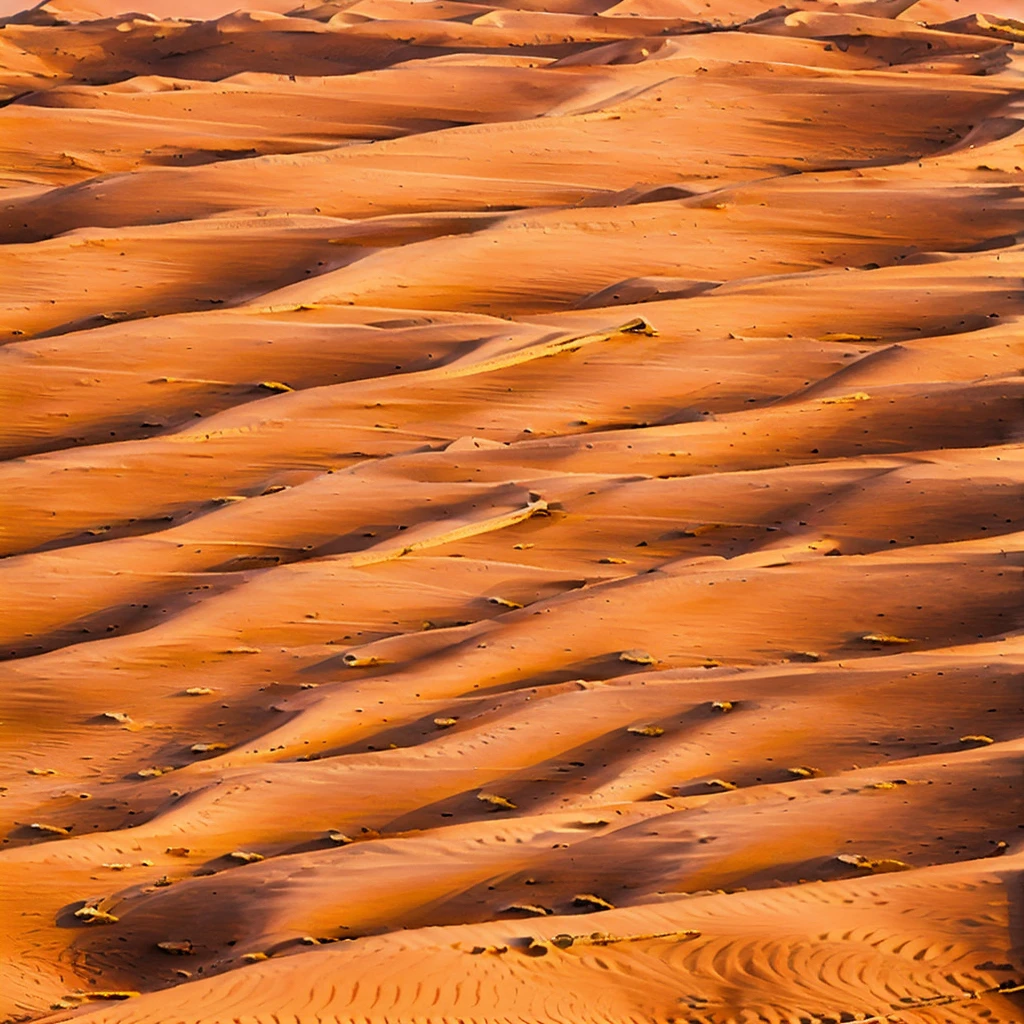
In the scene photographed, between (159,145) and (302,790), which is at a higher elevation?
(159,145)

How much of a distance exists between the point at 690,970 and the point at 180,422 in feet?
15.4

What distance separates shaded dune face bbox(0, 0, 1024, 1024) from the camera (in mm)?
4523

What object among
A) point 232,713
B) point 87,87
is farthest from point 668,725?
point 87,87

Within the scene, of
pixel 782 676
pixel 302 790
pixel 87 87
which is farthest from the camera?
pixel 87 87

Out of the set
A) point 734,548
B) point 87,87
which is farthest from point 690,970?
point 87,87

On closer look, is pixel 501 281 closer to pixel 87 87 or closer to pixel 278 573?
pixel 278 573

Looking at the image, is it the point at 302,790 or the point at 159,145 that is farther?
the point at 159,145

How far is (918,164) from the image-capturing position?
10.9 metres

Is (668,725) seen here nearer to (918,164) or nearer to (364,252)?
(364,252)

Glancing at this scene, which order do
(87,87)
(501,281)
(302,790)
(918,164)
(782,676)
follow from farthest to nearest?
1. (87,87)
2. (918,164)
3. (501,281)
4. (782,676)
5. (302,790)

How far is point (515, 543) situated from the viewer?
7.05 m

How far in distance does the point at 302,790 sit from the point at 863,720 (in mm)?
1941

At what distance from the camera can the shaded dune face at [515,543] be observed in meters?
4.52

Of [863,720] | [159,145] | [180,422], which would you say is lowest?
[863,720]
